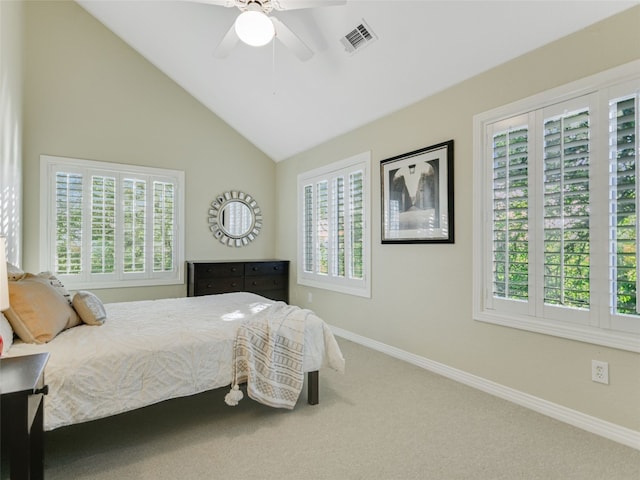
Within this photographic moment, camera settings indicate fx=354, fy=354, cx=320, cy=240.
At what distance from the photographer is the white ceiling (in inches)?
97.5

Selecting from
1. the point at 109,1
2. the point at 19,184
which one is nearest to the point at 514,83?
the point at 109,1

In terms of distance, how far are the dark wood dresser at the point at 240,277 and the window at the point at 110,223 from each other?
1.37ft

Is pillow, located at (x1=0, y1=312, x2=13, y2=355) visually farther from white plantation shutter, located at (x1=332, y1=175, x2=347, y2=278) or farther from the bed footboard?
white plantation shutter, located at (x1=332, y1=175, x2=347, y2=278)

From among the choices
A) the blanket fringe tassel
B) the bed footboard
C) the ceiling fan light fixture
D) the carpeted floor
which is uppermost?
the ceiling fan light fixture

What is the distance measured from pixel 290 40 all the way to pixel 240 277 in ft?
10.4

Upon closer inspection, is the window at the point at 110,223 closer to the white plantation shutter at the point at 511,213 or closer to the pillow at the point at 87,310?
the pillow at the point at 87,310

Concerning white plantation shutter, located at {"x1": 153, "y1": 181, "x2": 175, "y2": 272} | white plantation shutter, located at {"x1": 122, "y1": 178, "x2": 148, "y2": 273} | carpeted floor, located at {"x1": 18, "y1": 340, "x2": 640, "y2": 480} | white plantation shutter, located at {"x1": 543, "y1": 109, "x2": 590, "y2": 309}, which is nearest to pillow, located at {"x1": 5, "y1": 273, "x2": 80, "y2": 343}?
carpeted floor, located at {"x1": 18, "y1": 340, "x2": 640, "y2": 480}

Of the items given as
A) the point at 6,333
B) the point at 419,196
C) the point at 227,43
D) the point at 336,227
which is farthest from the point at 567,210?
the point at 6,333

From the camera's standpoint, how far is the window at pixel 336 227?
4.07m

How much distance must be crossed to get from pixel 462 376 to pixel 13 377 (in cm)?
293

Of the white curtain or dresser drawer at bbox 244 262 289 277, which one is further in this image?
dresser drawer at bbox 244 262 289 277

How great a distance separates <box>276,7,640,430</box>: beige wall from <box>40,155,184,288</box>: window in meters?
2.26

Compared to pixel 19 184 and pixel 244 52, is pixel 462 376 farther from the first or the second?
pixel 19 184

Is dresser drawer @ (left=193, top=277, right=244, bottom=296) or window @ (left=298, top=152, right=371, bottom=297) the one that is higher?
window @ (left=298, top=152, right=371, bottom=297)
